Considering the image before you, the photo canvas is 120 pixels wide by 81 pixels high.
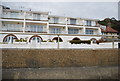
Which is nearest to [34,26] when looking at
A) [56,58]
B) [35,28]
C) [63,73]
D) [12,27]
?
[35,28]

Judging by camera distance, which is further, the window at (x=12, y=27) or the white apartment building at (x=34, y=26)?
the window at (x=12, y=27)

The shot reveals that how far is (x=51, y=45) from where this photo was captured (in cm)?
1146

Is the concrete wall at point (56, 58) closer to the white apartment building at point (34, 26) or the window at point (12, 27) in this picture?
the white apartment building at point (34, 26)

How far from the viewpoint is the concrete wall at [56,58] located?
30.5 ft

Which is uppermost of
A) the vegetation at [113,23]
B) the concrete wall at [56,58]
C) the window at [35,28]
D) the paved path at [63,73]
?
the vegetation at [113,23]

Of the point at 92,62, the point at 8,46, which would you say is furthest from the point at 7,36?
the point at 92,62

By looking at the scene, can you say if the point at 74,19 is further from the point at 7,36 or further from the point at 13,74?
the point at 13,74

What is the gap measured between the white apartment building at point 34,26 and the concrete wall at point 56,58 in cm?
731

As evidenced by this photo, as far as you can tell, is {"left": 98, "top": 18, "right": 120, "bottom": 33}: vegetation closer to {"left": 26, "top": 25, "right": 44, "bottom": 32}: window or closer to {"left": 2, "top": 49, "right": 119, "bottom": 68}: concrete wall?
{"left": 26, "top": 25, "right": 44, "bottom": 32}: window

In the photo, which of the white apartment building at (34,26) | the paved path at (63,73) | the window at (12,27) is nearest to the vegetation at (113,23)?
the white apartment building at (34,26)

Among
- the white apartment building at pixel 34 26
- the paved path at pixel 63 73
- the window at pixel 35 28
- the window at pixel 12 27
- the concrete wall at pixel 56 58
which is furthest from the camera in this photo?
the window at pixel 35 28

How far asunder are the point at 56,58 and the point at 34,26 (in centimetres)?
1224

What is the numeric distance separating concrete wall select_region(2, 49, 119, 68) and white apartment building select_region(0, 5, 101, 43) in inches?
288

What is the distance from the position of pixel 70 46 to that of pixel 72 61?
2.06 m
